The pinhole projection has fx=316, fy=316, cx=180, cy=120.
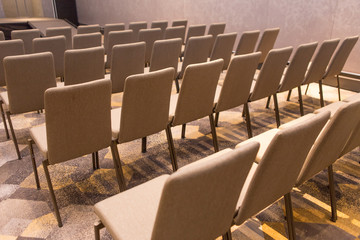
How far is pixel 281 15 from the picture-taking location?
18.9 ft

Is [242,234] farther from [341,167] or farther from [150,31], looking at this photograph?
[150,31]

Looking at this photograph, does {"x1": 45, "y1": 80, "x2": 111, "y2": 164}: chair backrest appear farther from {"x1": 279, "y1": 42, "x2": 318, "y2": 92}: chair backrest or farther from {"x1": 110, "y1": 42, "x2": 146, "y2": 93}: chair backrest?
{"x1": 279, "y1": 42, "x2": 318, "y2": 92}: chair backrest

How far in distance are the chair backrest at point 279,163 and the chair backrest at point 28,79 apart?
1.95m

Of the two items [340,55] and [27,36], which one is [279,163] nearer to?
[340,55]

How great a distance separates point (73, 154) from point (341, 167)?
226 cm

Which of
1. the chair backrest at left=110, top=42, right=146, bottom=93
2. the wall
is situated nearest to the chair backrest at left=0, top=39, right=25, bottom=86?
the chair backrest at left=110, top=42, right=146, bottom=93

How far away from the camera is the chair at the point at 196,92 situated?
91.9 inches

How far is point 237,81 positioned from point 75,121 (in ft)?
4.67

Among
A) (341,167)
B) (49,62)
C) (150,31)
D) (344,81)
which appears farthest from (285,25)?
(49,62)

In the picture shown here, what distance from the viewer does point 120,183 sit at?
2.27m

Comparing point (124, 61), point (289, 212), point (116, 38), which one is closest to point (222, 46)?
point (124, 61)

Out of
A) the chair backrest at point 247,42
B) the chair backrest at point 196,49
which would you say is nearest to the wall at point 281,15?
the chair backrest at point 247,42

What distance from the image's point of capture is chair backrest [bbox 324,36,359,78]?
3547mm

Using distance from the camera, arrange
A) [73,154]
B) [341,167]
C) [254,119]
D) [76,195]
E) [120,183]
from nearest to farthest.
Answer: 1. [73,154]
2. [120,183]
3. [76,195]
4. [341,167]
5. [254,119]
